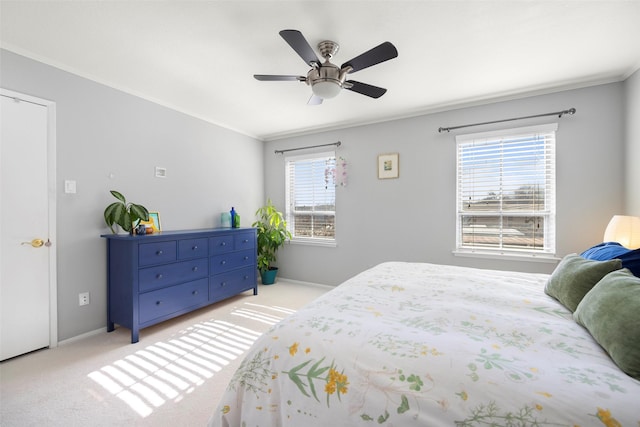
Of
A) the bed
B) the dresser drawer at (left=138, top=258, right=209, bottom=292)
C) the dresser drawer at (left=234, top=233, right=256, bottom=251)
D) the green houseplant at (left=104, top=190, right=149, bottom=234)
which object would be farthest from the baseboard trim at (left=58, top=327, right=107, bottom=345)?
the bed

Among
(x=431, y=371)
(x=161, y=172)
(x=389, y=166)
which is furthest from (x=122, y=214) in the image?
(x=389, y=166)

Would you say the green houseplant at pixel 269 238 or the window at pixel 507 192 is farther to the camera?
the green houseplant at pixel 269 238

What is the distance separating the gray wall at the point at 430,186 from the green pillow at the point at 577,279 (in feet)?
5.71

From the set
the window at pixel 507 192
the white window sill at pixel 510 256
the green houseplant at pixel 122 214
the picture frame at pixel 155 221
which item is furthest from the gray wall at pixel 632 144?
the picture frame at pixel 155 221

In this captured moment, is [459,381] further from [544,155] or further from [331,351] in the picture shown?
[544,155]

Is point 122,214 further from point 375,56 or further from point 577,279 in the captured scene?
point 577,279

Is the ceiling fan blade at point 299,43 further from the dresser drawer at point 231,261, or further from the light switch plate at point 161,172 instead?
the dresser drawer at point 231,261

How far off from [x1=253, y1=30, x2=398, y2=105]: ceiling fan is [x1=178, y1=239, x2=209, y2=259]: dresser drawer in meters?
1.98

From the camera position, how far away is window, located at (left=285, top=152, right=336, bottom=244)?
14.1 feet

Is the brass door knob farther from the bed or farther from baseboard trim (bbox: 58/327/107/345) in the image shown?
the bed

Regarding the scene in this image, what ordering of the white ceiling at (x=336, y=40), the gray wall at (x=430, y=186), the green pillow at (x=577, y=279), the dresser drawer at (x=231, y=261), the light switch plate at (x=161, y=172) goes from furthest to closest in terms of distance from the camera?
1. the dresser drawer at (x=231, y=261)
2. the light switch plate at (x=161, y=172)
3. the gray wall at (x=430, y=186)
4. the white ceiling at (x=336, y=40)
5. the green pillow at (x=577, y=279)

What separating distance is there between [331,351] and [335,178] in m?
3.33

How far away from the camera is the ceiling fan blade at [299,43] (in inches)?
59.6

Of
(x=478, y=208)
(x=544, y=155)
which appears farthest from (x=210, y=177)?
(x=544, y=155)
